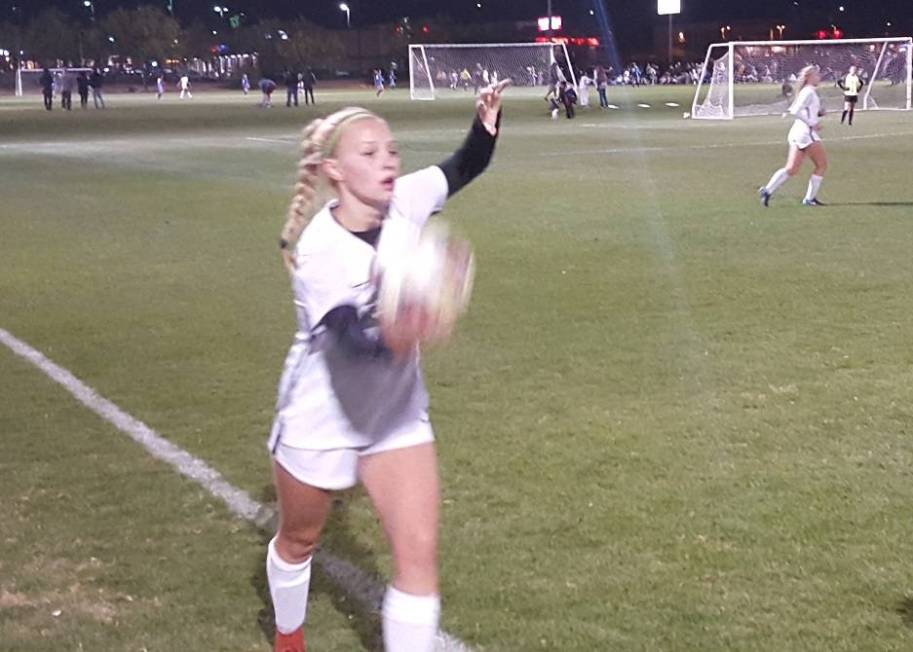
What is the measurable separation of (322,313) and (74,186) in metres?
18.6

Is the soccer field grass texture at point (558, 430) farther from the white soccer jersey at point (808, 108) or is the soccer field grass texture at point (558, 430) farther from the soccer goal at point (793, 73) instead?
the soccer goal at point (793, 73)

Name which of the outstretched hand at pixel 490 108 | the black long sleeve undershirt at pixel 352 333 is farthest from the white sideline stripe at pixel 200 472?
the outstretched hand at pixel 490 108

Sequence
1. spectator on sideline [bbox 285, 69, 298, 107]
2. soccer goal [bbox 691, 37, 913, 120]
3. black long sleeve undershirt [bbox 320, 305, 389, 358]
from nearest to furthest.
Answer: black long sleeve undershirt [bbox 320, 305, 389, 358], soccer goal [bbox 691, 37, 913, 120], spectator on sideline [bbox 285, 69, 298, 107]

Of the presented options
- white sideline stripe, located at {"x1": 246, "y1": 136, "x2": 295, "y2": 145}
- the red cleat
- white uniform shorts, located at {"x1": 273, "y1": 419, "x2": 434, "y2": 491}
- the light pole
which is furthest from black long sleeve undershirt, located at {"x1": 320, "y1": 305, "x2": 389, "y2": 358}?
the light pole

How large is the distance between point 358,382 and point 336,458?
22cm

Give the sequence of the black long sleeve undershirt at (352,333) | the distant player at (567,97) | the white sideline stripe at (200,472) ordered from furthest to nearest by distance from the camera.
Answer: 1. the distant player at (567,97)
2. the white sideline stripe at (200,472)
3. the black long sleeve undershirt at (352,333)

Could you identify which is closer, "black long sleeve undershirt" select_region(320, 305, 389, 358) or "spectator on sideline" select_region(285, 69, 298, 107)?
"black long sleeve undershirt" select_region(320, 305, 389, 358)

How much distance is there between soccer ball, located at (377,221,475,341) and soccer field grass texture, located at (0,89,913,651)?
1472 mm

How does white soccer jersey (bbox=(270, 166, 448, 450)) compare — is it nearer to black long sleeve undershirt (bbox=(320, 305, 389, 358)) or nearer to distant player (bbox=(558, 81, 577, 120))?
black long sleeve undershirt (bbox=(320, 305, 389, 358))

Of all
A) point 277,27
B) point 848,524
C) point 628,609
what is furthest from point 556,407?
point 277,27

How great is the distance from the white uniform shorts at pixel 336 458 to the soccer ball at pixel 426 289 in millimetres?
347

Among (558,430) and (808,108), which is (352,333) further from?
(808,108)

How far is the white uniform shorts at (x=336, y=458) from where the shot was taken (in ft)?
11.1

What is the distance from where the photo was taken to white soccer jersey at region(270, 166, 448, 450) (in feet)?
10.9
